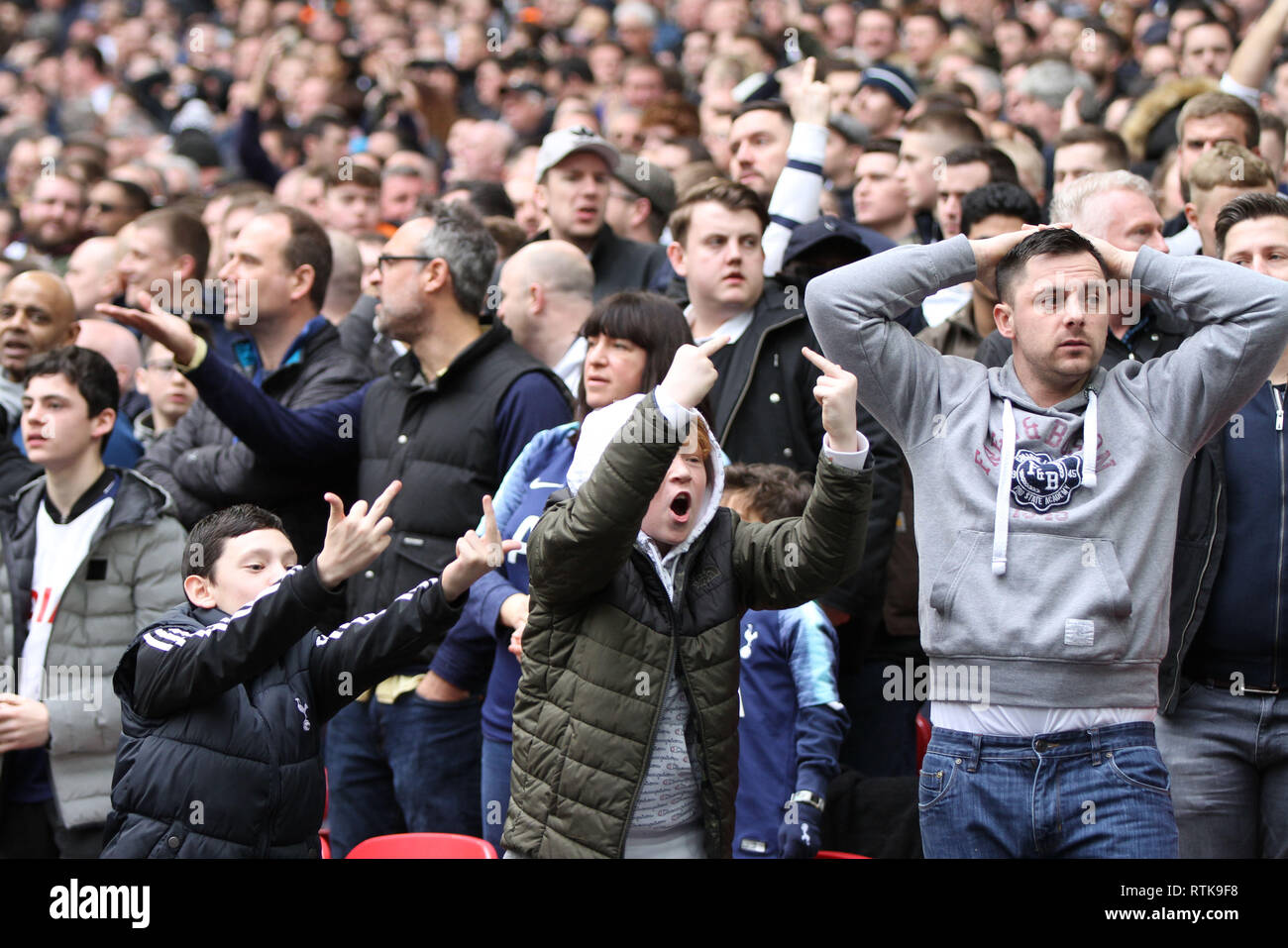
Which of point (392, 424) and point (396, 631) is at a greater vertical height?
point (392, 424)

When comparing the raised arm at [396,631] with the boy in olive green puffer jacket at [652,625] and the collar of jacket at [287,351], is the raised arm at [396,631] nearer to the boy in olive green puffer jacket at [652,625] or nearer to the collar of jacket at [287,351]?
the boy in olive green puffer jacket at [652,625]

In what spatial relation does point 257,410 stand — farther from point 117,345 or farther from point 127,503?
point 117,345

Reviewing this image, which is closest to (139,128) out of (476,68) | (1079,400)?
(476,68)

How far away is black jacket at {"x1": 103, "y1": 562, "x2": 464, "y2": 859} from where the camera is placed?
365cm

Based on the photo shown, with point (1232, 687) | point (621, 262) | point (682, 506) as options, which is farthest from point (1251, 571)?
point (621, 262)

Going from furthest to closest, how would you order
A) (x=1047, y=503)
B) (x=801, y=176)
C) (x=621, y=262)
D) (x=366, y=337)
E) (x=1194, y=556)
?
(x=366, y=337)
(x=621, y=262)
(x=801, y=176)
(x=1194, y=556)
(x=1047, y=503)

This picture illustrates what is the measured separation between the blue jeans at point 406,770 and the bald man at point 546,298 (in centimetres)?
153

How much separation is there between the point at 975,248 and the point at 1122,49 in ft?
28.1

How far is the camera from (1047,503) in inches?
135

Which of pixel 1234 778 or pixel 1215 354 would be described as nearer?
pixel 1215 354

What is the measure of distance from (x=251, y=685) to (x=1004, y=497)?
6.32 feet

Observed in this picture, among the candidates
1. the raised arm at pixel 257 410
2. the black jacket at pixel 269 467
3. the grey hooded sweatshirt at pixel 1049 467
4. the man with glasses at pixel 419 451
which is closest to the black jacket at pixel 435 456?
the man with glasses at pixel 419 451
